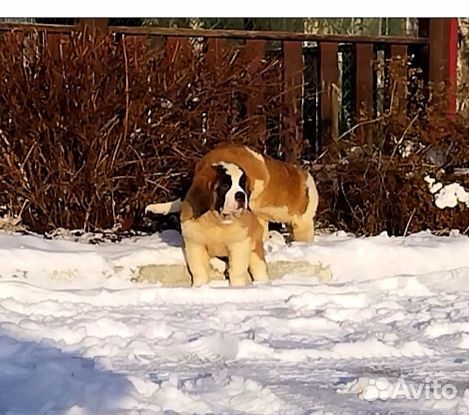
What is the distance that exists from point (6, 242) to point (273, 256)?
1597 mm

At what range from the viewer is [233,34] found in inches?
315

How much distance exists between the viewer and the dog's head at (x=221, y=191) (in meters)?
5.62

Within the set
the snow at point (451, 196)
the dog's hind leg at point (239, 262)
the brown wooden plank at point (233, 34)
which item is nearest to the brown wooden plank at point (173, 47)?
the brown wooden plank at point (233, 34)

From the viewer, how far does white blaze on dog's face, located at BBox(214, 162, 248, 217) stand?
18.4ft

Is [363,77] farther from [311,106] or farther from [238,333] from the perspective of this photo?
[238,333]

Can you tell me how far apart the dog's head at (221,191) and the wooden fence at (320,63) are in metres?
1.73

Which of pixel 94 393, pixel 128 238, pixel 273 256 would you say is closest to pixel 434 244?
pixel 273 256

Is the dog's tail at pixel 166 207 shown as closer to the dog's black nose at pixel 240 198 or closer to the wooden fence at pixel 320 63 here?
the dog's black nose at pixel 240 198

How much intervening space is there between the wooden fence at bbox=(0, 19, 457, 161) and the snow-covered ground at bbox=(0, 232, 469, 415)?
1.24 metres

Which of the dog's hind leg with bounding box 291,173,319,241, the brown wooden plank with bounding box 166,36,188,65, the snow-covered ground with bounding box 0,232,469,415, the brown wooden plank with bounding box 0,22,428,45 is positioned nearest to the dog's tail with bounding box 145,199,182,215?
the snow-covered ground with bounding box 0,232,469,415

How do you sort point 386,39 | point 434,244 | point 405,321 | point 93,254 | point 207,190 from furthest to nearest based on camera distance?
point 386,39 → point 434,244 → point 93,254 → point 207,190 → point 405,321

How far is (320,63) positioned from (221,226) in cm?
303
